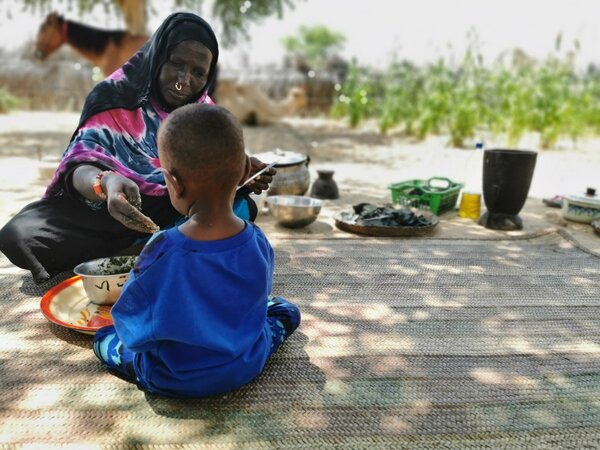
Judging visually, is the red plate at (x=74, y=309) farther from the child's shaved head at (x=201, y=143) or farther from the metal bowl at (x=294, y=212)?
the metal bowl at (x=294, y=212)

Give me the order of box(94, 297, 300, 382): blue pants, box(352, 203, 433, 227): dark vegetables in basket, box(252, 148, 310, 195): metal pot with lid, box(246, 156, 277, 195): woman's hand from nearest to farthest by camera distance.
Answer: box(94, 297, 300, 382): blue pants → box(246, 156, 277, 195): woman's hand → box(352, 203, 433, 227): dark vegetables in basket → box(252, 148, 310, 195): metal pot with lid

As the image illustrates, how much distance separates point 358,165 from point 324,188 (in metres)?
2.30

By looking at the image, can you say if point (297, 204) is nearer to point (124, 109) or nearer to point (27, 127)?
point (124, 109)

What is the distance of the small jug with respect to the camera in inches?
175

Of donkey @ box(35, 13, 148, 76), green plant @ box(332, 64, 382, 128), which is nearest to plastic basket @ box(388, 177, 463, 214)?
donkey @ box(35, 13, 148, 76)

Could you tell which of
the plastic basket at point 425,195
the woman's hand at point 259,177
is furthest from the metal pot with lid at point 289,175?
the woman's hand at point 259,177

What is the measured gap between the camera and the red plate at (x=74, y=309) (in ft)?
6.42

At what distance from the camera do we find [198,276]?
1432mm

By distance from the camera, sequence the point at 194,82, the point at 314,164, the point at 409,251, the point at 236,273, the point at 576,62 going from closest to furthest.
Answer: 1. the point at 236,273
2. the point at 194,82
3. the point at 409,251
4. the point at 314,164
5. the point at 576,62

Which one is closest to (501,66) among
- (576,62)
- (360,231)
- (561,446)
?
(576,62)

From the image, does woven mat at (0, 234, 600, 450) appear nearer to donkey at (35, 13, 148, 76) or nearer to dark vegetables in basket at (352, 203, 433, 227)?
dark vegetables in basket at (352, 203, 433, 227)

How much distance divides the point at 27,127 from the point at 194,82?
823 centimetres

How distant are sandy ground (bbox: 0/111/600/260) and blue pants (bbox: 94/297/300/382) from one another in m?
1.37

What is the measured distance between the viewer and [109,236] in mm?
2611
